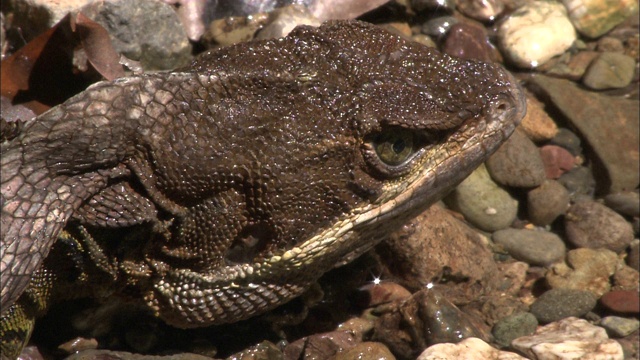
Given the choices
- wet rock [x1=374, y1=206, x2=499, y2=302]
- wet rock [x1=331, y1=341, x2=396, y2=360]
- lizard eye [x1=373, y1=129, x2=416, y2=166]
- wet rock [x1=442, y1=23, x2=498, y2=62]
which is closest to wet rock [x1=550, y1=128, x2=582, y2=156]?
wet rock [x1=442, y1=23, x2=498, y2=62]

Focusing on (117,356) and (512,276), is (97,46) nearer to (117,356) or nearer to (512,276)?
(117,356)

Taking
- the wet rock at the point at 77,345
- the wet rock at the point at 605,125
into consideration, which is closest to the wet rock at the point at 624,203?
the wet rock at the point at 605,125

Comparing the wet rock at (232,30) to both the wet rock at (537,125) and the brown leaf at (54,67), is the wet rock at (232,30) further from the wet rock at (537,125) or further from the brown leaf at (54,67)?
the wet rock at (537,125)

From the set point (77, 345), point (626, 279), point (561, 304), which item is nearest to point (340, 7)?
point (561, 304)

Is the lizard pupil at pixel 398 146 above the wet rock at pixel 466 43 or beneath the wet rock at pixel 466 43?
above

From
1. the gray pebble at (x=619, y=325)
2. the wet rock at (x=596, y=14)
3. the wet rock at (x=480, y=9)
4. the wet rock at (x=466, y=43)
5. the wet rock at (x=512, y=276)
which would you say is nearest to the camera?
the gray pebble at (x=619, y=325)

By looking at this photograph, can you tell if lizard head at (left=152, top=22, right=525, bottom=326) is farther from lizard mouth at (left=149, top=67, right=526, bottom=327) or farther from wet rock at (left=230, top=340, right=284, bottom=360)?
wet rock at (left=230, top=340, right=284, bottom=360)

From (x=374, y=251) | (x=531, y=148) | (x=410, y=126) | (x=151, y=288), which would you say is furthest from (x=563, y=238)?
(x=151, y=288)
